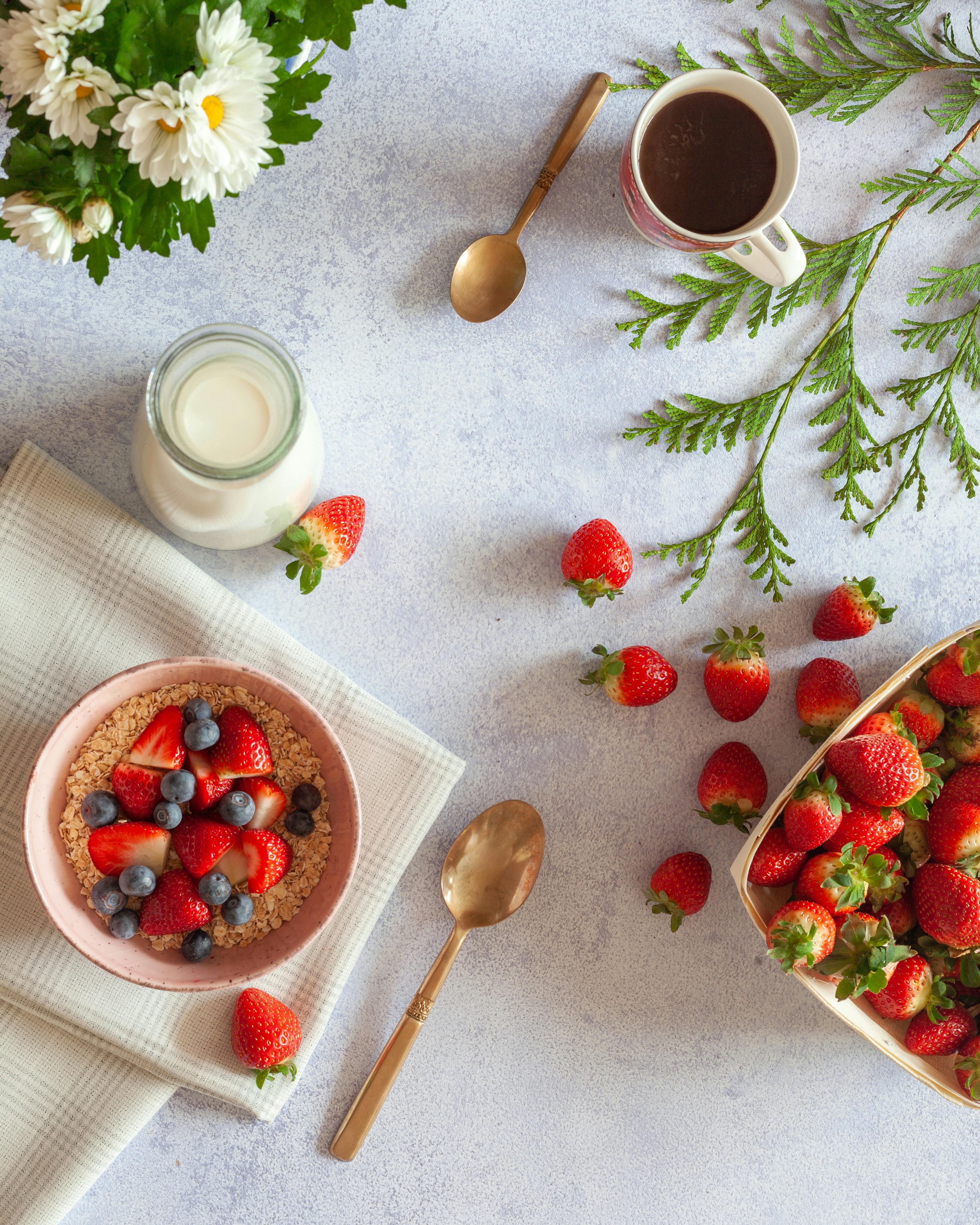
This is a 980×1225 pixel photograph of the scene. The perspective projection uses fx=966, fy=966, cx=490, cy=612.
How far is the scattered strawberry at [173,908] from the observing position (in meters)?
1.22

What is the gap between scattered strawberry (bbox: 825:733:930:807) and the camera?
4.23ft

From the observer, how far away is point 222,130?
82 cm

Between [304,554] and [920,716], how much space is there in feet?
2.96

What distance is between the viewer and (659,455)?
147cm

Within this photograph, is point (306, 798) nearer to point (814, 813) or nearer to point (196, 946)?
point (196, 946)

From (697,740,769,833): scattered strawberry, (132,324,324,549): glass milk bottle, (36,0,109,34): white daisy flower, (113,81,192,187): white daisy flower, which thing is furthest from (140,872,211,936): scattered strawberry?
(36,0,109,34): white daisy flower

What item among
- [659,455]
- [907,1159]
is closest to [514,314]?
[659,455]

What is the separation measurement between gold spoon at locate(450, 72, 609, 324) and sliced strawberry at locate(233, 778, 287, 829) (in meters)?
0.72

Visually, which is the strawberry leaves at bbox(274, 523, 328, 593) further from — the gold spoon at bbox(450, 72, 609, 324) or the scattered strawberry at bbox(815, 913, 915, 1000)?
the scattered strawberry at bbox(815, 913, 915, 1000)

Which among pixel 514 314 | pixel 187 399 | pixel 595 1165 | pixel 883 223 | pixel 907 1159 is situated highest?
pixel 883 223

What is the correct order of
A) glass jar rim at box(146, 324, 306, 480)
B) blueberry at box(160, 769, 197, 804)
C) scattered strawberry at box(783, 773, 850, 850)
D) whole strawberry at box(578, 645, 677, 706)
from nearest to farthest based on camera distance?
glass jar rim at box(146, 324, 306, 480) < blueberry at box(160, 769, 197, 804) < scattered strawberry at box(783, 773, 850, 850) < whole strawberry at box(578, 645, 677, 706)

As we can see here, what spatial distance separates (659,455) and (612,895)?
0.67 metres

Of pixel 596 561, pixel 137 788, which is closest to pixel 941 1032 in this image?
pixel 596 561

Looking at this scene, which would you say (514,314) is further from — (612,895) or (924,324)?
(612,895)
